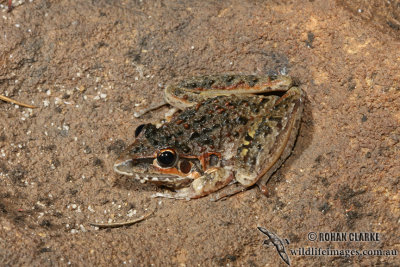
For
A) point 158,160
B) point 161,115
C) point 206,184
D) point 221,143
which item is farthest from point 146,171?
point 161,115

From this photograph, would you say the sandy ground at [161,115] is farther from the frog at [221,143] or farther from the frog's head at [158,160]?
the frog's head at [158,160]

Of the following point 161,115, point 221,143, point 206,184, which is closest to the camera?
point 206,184

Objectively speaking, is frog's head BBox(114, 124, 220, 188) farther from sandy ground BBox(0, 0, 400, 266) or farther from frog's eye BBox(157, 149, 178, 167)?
sandy ground BBox(0, 0, 400, 266)

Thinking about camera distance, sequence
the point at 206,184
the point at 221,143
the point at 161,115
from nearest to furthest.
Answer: the point at 206,184 < the point at 221,143 < the point at 161,115

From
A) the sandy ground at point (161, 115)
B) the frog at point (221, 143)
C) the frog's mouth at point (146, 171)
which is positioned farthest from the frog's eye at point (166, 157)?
the sandy ground at point (161, 115)

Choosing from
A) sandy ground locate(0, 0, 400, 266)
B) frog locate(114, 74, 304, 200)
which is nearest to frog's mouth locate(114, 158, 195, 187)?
frog locate(114, 74, 304, 200)

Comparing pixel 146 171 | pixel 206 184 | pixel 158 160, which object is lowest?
pixel 206 184

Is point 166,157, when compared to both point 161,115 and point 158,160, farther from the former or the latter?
point 161,115
